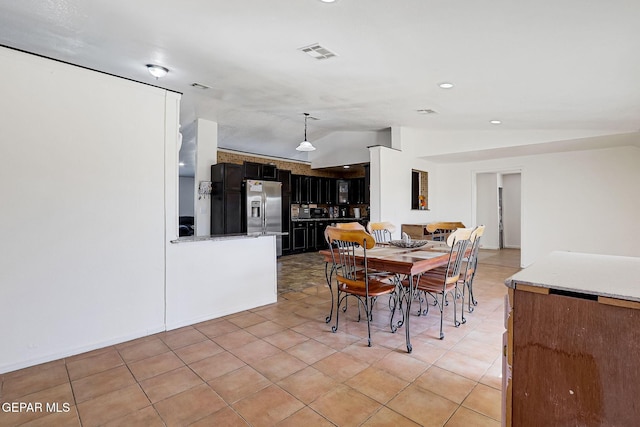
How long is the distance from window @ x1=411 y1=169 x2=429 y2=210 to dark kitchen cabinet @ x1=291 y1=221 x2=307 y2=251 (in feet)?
9.52

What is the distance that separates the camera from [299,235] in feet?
26.6

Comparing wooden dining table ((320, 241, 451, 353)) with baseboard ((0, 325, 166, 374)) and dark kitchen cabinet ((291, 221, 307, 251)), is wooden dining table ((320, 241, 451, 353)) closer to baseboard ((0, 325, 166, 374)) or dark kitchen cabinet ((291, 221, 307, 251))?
baseboard ((0, 325, 166, 374))

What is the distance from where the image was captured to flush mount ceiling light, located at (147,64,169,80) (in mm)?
3471

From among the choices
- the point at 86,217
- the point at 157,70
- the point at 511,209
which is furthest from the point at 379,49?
the point at 511,209

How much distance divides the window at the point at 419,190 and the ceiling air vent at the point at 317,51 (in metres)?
4.20

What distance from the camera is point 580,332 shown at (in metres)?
1.01

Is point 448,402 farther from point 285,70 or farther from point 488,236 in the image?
point 488,236

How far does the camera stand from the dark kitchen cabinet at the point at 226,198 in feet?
20.0

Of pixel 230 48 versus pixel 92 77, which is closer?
pixel 92 77

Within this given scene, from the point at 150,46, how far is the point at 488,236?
343 inches

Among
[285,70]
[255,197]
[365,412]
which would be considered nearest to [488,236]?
[255,197]

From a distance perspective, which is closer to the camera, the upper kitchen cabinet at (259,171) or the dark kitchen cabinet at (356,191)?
the upper kitchen cabinet at (259,171)

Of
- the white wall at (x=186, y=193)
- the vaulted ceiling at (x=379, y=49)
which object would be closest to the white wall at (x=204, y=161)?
the vaulted ceiling at (x=379, y=49)

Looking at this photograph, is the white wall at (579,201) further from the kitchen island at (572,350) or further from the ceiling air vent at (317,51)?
the kitchen island at (572,350)
